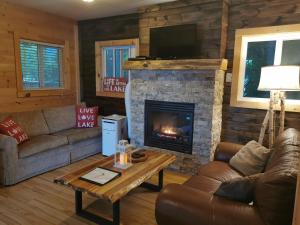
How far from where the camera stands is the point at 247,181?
1.61 metres

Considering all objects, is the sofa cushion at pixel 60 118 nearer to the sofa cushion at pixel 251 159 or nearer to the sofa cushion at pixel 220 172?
the sofa cushion at pixel 220 172

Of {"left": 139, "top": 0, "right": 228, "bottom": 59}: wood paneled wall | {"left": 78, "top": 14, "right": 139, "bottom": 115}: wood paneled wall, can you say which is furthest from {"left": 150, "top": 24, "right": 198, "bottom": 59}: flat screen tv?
{"left": 78, "top": 14, "right": 139, "bottom": 115}: wood paneled wall

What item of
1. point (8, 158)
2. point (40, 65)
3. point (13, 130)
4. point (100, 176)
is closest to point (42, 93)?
point (40, 65)

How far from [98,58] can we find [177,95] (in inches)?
87.2

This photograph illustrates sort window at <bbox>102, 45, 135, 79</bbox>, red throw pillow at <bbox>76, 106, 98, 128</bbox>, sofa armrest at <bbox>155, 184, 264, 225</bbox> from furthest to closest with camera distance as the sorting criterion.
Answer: window at <bbox>102, 45, 135, 79</bbox>, red throw pillow at <bbox>76, 106, 98, 128</bbox>, sofa armrest at <bbox>155, 184, 264, 225</bbox>

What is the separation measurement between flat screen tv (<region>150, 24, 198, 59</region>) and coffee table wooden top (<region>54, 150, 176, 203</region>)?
64.9 inches

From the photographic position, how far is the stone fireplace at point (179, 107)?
10.5ft

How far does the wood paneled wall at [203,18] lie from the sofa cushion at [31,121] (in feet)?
8.04

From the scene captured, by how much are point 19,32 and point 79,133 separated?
199cm

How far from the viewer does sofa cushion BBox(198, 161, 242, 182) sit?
7.60 feet

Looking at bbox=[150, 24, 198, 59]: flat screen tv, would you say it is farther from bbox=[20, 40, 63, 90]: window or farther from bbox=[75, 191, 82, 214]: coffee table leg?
bbox=[75, 191, 82, 214]: coffee table leg

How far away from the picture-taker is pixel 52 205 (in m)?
2.54

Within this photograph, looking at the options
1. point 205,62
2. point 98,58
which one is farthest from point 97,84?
point 205,62

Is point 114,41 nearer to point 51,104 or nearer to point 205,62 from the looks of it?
point 51,104
